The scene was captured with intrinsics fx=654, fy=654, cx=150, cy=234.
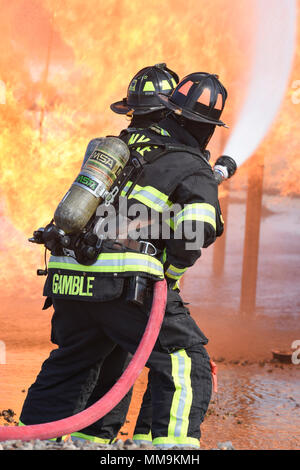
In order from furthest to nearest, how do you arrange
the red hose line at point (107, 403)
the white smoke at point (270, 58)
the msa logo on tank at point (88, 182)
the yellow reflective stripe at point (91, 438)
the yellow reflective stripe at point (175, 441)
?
the white smoke at point (270, 58), the yellow reflective stripe at point (91, 438), the msa logo on tank at point (88, 182), the yellow reflective stripe at point (175, 441), the red hose line at point (107, 403)

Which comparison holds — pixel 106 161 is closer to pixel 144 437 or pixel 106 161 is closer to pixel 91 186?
pixel 91 186

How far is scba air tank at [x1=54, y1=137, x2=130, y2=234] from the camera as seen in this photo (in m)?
3.14

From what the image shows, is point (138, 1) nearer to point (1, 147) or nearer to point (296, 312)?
point (1, 147)

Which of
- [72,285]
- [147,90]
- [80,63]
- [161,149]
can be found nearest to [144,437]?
[72,285]

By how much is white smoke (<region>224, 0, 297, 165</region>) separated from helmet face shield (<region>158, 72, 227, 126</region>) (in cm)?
527

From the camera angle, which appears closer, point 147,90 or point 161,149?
point 161,149

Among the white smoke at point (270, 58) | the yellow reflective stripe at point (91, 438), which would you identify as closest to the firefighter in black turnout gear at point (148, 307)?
the yellow reflective stripe at point (91, 438)

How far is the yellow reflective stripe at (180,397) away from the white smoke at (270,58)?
19.4 feet

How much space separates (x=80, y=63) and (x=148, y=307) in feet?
23.3

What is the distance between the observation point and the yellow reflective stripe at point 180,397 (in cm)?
309

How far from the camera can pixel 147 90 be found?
4078 millimetres

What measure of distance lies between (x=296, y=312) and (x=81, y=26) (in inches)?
247

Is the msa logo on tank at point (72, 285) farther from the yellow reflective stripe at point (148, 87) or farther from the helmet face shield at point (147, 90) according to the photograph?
the yellow reflective stripe at point (148, 87)
